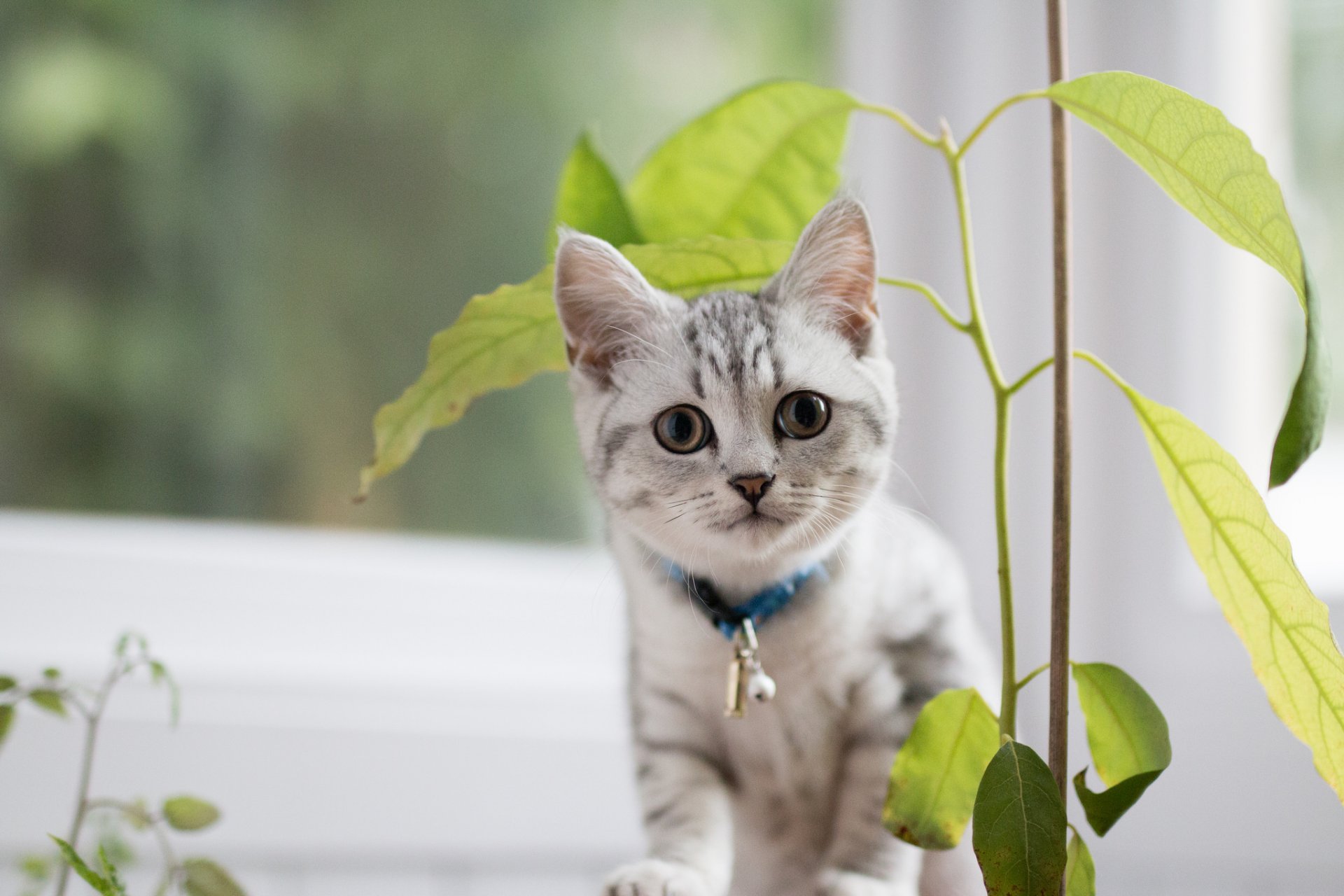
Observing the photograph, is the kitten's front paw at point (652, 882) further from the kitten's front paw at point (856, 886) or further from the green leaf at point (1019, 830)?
the green leaf at point (1019, 830)

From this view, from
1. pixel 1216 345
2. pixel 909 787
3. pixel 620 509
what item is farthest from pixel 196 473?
pixel 1216 345

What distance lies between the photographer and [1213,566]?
22.5 inches

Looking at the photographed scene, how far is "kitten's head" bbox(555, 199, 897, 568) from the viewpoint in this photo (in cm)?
71

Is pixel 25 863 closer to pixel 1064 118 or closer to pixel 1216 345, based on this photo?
pixel 1064 118

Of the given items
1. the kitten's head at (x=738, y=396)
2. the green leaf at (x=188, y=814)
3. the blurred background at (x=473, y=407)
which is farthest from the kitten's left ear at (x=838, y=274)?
the blurred background at (x=473, y=407)

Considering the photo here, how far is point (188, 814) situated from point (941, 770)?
457 millimetres

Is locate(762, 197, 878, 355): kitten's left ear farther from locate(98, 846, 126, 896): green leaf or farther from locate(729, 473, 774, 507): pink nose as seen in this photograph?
locate(98, 846, 126, 896): green leaf

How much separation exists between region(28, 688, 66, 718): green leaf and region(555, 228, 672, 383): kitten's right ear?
401 mm

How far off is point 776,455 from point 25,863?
23.7 inches

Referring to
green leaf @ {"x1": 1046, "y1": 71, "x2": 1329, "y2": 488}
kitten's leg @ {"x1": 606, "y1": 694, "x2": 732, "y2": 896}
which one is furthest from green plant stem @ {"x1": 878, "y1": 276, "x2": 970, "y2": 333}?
kitten's leg @ {"x1": 606, "y1": 694, "x2": 732, "y2": 896}

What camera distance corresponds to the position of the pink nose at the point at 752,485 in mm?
698

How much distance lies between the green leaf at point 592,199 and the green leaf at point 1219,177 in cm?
32

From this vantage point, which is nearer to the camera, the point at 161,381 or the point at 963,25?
the point at 161,381

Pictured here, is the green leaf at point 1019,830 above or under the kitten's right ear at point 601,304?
under
